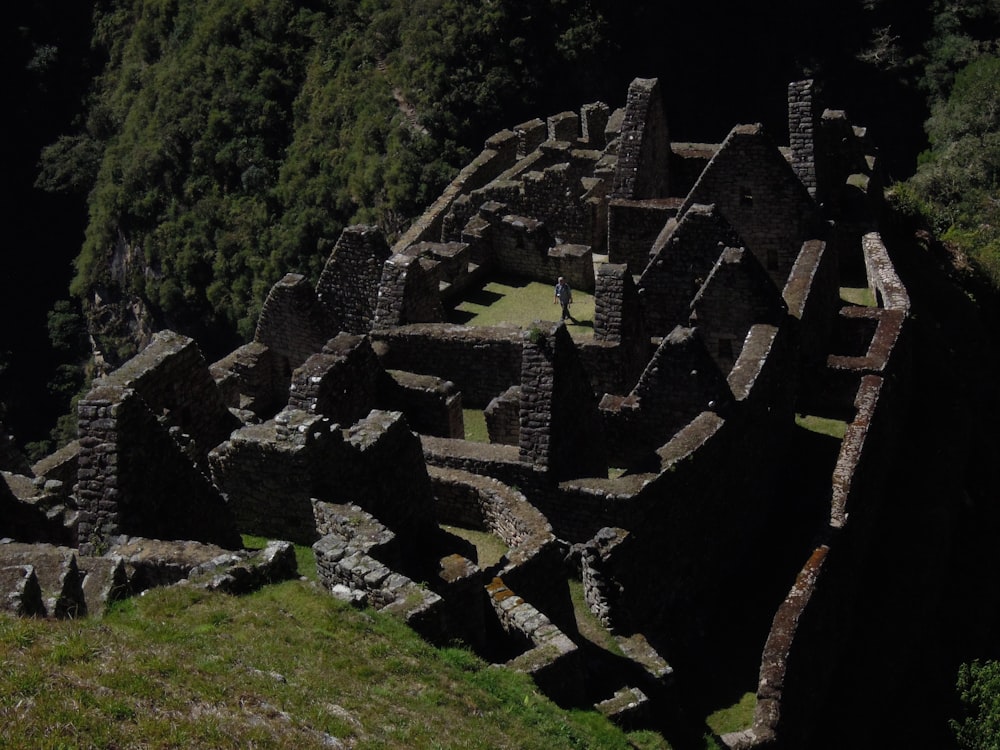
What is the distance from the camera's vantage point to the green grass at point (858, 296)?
24.2 metres

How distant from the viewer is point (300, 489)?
14.0 meters

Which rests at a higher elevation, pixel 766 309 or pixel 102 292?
pixel 766 309

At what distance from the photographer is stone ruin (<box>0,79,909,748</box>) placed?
43.6 ft

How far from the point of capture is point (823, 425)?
67.7ft

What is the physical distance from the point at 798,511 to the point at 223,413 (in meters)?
7.72

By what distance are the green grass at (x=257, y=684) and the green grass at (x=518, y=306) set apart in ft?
38.9

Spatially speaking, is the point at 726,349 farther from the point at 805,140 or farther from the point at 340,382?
the point at 340,382

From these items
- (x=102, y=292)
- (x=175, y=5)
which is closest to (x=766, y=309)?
(x=102, y=292)

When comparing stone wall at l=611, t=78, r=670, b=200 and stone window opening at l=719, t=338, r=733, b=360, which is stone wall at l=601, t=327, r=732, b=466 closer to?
stone window opening at l=719, t=338, r=733, b=360

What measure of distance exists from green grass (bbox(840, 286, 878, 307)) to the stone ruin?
0.47 metres

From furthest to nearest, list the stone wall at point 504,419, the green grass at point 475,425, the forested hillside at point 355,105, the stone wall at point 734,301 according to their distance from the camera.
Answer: the forested hillside at point 355,105
the green grass at point 475,425
the stone wall at point 734,301
the stone wall at point 504,419

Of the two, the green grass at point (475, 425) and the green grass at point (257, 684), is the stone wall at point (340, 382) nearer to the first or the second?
the green grass at point (475, 425)

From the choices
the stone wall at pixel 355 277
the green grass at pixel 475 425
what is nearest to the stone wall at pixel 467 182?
the stone wall at pixel 355 277

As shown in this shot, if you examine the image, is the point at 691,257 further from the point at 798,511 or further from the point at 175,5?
the point at 175,5
